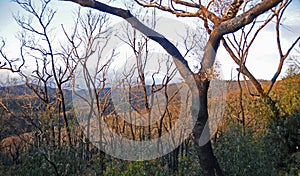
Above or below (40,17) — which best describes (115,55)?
below

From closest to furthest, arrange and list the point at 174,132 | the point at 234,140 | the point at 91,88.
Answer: the point at 234,140 < the point at 174,132 < the point at 91,88

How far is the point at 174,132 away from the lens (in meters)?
15.5

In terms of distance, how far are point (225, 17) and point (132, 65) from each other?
1112 centimetres

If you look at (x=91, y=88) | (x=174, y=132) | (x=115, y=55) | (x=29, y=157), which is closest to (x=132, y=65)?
(x=115, y=55)

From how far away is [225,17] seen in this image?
5332 millimetres

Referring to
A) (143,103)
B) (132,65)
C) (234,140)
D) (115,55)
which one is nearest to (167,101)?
(143,103)

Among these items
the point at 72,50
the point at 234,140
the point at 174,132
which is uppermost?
the point at 72,50

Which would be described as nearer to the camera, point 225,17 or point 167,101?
point 225,17

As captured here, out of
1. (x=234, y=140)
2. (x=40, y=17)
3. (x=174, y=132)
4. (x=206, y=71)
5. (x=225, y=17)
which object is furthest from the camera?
(x=174, y=132)

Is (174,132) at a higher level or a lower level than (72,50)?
lower

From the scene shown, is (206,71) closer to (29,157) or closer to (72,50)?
(29,157)

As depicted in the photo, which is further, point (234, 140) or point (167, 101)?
point (167, 101)

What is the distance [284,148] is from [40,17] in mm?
12237

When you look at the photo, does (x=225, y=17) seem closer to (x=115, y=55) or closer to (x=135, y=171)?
(x=135, y=171)
